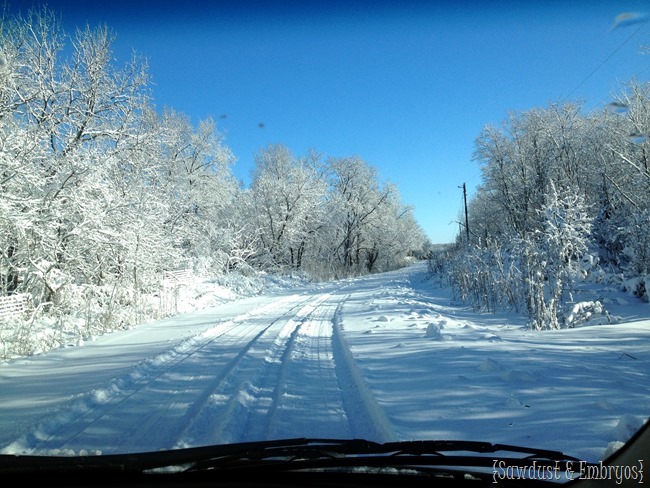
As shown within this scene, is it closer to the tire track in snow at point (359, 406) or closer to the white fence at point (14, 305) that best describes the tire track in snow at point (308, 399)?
the tire track in snow at point (359, 406)

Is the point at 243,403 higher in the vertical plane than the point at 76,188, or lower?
lower

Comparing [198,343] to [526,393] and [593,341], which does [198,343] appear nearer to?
[526,393]

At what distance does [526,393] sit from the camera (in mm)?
4035

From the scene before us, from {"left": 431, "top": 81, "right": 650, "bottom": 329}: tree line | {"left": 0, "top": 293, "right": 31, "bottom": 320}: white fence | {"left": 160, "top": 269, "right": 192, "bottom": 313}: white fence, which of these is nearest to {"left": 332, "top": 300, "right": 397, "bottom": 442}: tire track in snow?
{"left": 431, "top": 81, "right": 650, "bottom": 329}: tree line

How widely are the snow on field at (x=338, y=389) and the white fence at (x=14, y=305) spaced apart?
3791 mm

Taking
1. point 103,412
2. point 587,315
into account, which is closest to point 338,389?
point 103,412

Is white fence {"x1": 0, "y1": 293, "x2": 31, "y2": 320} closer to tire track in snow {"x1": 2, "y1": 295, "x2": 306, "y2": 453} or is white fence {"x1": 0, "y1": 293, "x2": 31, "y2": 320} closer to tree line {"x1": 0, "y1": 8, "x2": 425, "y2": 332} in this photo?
tree line {"x1": 0, "y1": 8, "x2": 425, "y2": 332}

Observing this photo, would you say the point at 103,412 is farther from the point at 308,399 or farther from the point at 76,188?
the point at 76,188

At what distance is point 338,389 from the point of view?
4672mm

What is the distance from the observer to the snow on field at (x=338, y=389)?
3.38m

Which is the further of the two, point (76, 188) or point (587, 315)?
point (76, 188)

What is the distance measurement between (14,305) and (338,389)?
34.4ft

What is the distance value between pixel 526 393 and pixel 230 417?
3.10m

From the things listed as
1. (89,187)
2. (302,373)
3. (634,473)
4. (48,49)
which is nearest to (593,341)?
(302,373)
